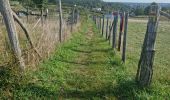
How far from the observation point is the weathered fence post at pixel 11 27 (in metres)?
7.52

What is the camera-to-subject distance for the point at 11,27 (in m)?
7.67

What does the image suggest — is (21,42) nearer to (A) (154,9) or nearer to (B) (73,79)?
(B) (73,79)

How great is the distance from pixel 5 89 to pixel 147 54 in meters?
3.34

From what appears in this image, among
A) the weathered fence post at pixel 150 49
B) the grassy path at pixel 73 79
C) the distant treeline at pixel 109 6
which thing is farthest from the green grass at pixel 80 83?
the distant treeline at pixel 109 6

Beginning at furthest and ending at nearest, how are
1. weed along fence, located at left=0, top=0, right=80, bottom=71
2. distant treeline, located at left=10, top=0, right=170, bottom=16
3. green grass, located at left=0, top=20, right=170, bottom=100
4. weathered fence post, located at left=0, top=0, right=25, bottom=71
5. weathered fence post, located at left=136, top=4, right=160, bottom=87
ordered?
distant treeline, located at left=10, top=0, right=170, bottom=16 < weathered fence post, located at left=136, top=4, right=160, bottom=87 < weed along fence, located at left=0, top=0, right=80, bottom=71 < weathered fence post, located at left=0, top=0, right=25, bottom=71 < green grass, located at left=0, top=20, right=170, bottom=100

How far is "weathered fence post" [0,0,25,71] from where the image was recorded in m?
7.52

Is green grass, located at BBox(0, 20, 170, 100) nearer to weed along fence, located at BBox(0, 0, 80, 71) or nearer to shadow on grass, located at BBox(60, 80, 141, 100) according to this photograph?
shadow on grass, located at BBox(60, 80, 141, 100)

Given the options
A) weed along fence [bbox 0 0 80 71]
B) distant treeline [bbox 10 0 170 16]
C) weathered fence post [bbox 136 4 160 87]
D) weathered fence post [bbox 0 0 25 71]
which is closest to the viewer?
weathered fence post [bbox 0 0 25 71]

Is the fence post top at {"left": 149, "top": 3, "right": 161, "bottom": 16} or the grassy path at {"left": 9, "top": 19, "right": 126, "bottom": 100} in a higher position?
the fence post top at {"left": 149, "top": 3, "right": 161, "bottom": 16}

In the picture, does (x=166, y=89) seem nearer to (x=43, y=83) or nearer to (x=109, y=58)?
(x=43, y=83)

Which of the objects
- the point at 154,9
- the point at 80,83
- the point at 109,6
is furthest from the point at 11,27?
the point at 109,6

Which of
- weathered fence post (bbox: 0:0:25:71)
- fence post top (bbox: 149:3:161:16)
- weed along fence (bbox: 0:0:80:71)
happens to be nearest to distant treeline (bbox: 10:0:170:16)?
fence post top (bbox: 149:3:161:16)

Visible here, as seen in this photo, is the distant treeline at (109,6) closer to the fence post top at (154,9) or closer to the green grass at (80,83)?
the fence post top at (154,9)

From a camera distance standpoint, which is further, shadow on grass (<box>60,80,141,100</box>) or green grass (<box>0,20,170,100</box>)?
shadow on grass (<box>60,80,141,100</box>)
